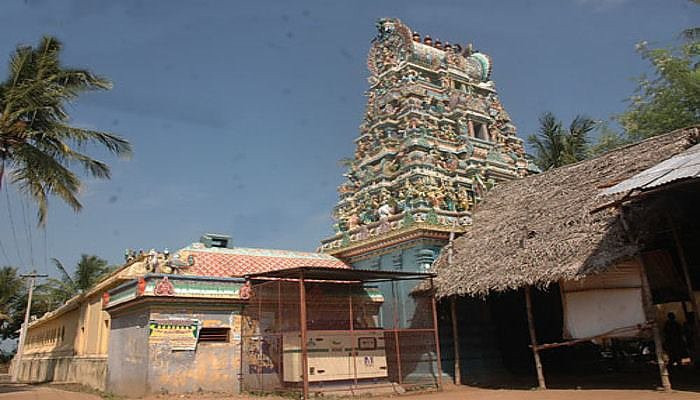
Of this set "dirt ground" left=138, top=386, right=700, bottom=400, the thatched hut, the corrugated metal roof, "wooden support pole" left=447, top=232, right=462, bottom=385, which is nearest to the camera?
the corrugated metal roof

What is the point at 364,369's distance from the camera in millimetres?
12414

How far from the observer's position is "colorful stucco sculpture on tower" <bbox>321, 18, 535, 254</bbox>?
55.0 ft

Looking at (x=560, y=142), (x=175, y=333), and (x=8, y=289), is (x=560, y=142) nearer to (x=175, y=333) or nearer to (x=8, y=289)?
(x=175, y=333)

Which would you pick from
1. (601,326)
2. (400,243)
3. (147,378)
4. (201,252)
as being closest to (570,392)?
(601,326)

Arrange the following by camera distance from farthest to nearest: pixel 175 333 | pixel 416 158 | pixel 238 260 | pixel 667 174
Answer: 1. pixel 416 158
2. pixel 238 260
3. pixel 175 333
4. pixel 667 174

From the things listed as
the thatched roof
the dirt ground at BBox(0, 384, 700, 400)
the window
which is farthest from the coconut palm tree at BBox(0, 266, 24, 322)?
the thatched roof

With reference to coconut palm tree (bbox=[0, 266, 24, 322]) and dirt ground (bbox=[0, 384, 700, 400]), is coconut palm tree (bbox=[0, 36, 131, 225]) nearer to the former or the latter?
dirt ground (bbox=[0, 384, 700, 400])

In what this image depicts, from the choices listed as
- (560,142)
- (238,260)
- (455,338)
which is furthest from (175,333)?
(560,142)

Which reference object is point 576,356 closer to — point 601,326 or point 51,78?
point 601,326

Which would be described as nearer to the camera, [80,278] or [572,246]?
[572,246]

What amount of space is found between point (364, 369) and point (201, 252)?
560 centimetres

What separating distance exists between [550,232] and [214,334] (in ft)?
26.6

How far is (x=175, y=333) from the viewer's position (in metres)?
12.0

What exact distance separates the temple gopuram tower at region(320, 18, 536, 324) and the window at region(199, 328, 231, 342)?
4.84m
